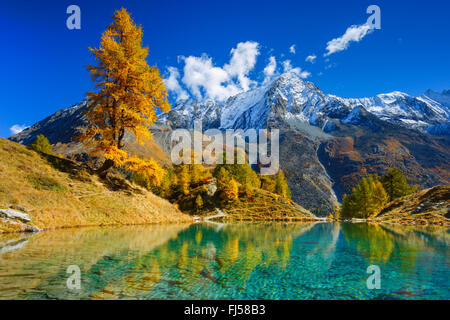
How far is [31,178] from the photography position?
61.1 feet

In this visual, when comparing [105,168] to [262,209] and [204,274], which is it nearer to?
[204,274]

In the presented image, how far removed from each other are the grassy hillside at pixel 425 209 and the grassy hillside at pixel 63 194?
3950 cm

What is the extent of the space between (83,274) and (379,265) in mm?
9835

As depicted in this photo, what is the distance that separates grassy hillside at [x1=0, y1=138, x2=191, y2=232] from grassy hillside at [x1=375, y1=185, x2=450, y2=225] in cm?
3950

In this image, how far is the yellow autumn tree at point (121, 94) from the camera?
72.6ft

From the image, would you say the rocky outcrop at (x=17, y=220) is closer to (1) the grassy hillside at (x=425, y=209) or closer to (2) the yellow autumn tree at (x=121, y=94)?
(2) the yellow autumn tree at (x=121, y=94)

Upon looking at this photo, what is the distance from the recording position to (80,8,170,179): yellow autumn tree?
2212 cm

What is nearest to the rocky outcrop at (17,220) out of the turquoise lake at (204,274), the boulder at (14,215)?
the boulder at (14,215)

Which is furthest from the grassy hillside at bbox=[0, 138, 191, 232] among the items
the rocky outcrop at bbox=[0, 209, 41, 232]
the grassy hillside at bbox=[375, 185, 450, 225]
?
the grassy hillside at bbox=[375, 185, 450, 225]

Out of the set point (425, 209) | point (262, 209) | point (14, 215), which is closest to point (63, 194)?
point (14, 215)

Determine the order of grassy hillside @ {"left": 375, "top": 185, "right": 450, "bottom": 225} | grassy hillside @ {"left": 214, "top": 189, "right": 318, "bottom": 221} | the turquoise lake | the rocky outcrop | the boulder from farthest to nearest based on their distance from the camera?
grassy hillside @ {"left": 214, "top": 189, "right": 318, "bottom": 221} < grassy hillside @ {"left": 375, "top": 185, "right": 450, "bottom": 225} < the boulder < the rocky outcrop < the turquoise lake

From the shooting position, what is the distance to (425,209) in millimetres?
42312

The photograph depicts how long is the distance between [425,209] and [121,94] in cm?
4916

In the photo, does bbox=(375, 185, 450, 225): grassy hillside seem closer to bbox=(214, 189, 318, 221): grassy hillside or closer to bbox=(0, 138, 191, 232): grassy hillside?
bbox=(214, 189, 318, 221): grassy hillside
